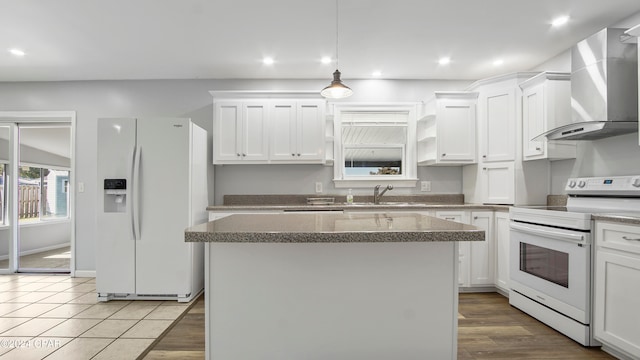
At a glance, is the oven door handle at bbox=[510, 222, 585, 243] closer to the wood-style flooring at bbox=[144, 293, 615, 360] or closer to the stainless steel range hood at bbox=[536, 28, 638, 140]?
the wood-style flooring at bbox=[144, 293, 615, 360]

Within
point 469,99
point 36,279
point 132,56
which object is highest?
point 132,56

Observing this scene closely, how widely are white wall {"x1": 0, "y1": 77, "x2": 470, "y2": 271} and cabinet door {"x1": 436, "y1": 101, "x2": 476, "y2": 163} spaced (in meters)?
0.47

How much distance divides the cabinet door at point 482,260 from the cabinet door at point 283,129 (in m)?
2.19

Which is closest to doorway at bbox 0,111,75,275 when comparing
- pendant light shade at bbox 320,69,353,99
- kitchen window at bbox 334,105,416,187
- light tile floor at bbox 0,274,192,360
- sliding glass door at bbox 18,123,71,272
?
sliding glass door at bbox 18,123,71,272

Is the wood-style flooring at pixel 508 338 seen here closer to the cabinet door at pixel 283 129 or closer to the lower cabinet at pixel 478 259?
the lower cabinet at pixel 478 259

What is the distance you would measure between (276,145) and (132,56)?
1796 mm

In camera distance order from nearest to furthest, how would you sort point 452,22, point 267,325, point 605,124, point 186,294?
point 267,325 → point 605,124 → point 452,22 → point 186,294

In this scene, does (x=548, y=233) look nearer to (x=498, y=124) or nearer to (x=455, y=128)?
(x=498, y=124)

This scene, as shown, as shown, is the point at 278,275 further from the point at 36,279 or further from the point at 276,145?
the point at 36,279

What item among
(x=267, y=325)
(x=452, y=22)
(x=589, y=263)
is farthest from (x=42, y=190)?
(x=589, y=263)

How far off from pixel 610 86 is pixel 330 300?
2689 millimetres

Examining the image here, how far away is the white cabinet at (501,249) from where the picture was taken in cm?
307

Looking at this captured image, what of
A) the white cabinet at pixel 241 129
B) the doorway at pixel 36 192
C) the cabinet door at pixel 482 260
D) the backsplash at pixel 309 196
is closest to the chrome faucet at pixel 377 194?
the backsplash at pixel 309 196

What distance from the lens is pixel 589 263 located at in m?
2.11
